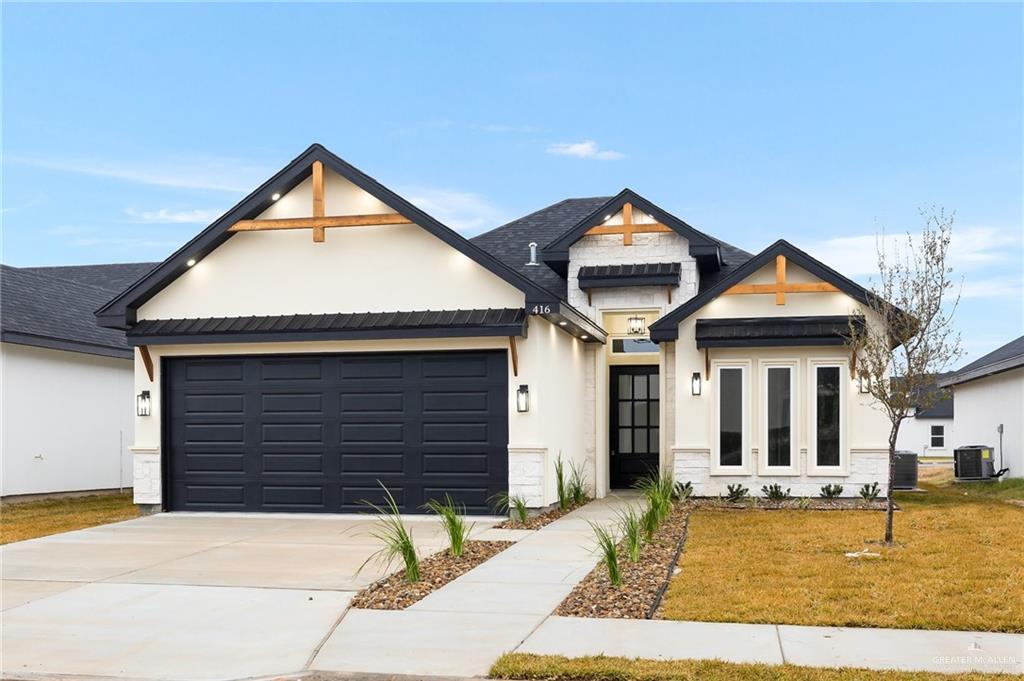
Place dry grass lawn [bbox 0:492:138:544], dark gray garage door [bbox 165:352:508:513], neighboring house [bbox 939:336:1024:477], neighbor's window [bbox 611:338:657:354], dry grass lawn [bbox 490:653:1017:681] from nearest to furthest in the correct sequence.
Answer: dry grass lawn [bbox 490:653:1017:681] < dry grass lawn [bbox 0:492:138:544] < dark gray garage door [bbox 165:352:508:513] < neighbor's window [bbox 611:338:657:354] < neighboring house [bbox 939:336:1024:477]

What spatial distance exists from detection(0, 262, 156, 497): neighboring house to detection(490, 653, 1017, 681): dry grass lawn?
1474cm

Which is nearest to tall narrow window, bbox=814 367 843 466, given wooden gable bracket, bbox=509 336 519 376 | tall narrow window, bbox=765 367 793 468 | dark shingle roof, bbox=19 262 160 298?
tall narrow window, bbox=765 367 793 468

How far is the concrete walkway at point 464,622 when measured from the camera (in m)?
6.29

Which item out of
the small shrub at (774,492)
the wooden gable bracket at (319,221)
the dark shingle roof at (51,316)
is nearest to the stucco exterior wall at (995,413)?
the small shrub at (774,492)

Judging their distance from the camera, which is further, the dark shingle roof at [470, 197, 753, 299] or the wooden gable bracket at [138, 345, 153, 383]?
the dark shingle roof at [470, 197, 753, 299]

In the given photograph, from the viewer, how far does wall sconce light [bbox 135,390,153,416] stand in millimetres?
15312

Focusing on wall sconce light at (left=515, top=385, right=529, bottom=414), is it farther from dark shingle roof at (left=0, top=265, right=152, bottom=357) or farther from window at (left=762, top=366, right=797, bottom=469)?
dark shingle roof at (left=0, top=265, right=152, bottom=357)

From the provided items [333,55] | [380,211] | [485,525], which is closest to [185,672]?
[485,525]

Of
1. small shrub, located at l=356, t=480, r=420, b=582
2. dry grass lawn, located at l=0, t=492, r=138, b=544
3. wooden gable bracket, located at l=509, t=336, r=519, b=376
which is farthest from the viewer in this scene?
wooden gable bracket, located at l=509, t=336, r=519, b=376

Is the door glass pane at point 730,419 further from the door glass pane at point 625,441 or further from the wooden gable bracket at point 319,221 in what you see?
the wooden gable bracket at point 319,221

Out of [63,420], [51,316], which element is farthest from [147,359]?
[51,316]

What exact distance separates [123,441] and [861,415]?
15182 millimetres

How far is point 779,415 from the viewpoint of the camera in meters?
16.2

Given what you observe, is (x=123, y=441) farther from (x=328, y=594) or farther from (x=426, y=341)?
(x=328, y=594)
